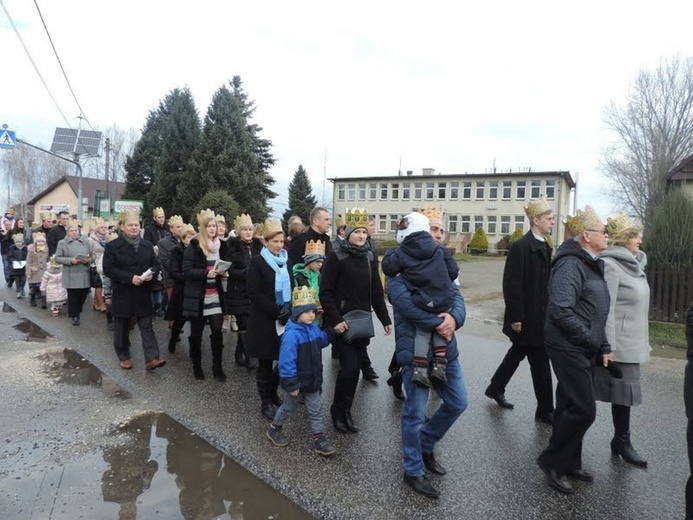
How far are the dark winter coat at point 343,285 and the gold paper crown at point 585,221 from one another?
72.0 inches

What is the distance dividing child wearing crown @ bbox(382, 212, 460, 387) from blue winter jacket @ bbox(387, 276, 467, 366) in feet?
0.13

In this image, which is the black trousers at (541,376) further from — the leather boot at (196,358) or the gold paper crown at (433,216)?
the leather boot at (196,358)

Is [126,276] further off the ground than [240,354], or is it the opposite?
[126,276]

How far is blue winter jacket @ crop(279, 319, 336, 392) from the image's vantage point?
404 cm

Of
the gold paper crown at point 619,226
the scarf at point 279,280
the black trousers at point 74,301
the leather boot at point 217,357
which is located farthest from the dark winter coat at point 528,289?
the black trousers at point 74,301

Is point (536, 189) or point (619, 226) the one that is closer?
point (619, 226)

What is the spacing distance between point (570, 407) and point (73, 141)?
32617 millimetres

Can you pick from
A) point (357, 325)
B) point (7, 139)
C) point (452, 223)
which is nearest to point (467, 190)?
point (452, 223)

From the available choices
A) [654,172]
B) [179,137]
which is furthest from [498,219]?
[179,137]

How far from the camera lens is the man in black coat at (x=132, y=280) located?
6164 mm

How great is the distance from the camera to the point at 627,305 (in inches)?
159

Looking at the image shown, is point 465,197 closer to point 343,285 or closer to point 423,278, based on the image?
point 343,285

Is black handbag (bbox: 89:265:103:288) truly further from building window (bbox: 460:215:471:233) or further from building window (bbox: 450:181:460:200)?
building window (bbox: 450:181:460:200)

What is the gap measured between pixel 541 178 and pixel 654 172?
1625 centimetres
